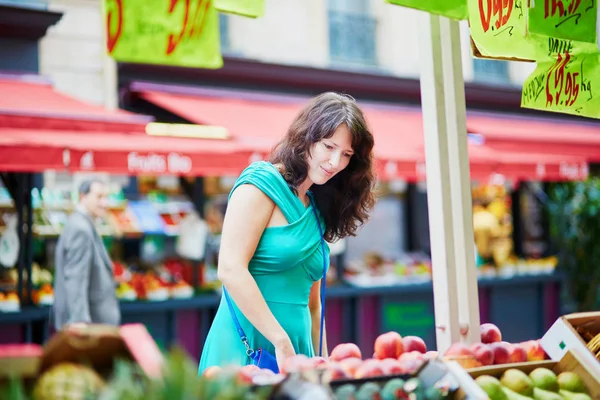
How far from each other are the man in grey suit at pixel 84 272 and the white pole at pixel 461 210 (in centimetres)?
373

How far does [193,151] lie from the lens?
7.19 metres

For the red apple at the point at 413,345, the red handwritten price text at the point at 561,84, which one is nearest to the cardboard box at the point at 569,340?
the red apple at the point at 413,345

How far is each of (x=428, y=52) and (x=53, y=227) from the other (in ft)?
20.7

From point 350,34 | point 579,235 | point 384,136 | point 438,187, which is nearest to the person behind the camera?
point 438,187

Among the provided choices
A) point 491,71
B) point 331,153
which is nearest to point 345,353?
point 331,153

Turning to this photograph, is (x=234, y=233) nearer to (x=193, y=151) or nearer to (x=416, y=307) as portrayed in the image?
(x=193, y=151)

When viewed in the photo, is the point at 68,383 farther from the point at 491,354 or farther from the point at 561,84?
the point at 561,84

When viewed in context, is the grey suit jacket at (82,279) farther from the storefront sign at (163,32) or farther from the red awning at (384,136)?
the storefront sign at (163,32)

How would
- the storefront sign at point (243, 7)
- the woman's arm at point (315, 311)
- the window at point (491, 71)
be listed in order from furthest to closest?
the window at point (491, 71) → the woman's arm at point (315, 311) → the storefront sign at point (243, 7)

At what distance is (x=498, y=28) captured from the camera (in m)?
3.05

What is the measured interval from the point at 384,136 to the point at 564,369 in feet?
24.4

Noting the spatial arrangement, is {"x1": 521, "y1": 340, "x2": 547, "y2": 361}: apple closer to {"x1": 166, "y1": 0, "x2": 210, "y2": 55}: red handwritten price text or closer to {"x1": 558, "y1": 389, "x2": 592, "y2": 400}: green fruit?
{"x1": 558, "y1": 389, "x2": 592, "y2": 400}: green fruit

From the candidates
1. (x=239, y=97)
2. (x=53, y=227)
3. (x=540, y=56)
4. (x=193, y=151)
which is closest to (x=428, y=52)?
(x=540, y=56)

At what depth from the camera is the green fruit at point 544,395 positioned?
2.35 metres
